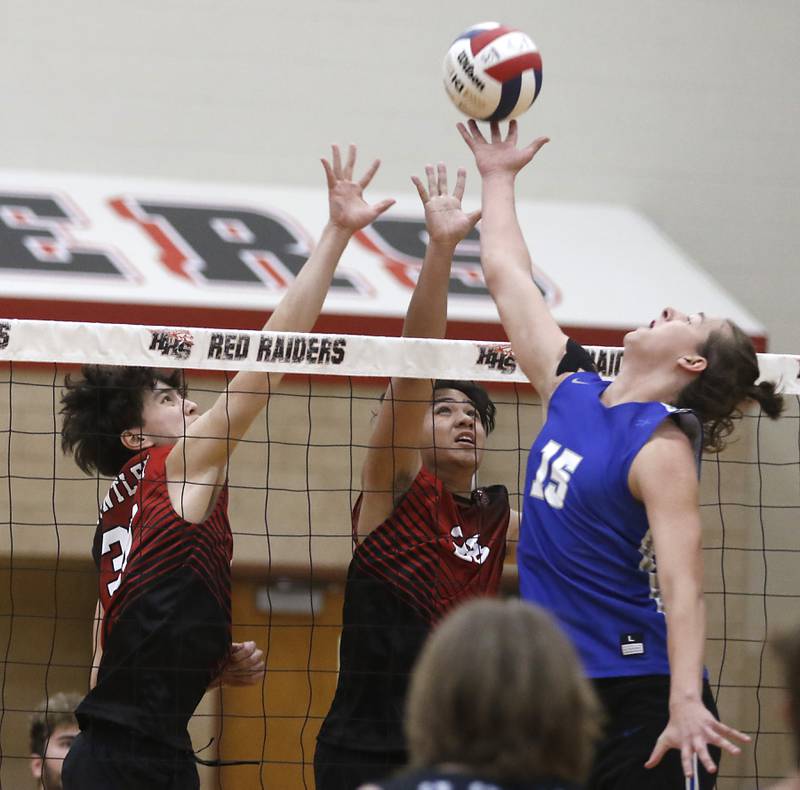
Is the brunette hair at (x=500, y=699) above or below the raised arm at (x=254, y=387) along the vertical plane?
below

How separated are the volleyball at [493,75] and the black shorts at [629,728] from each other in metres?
1.88

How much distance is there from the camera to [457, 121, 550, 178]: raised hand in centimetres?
404

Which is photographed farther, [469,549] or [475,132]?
[469,549]

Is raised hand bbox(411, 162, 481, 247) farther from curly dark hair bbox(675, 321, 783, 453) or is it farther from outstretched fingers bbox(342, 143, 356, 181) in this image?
curly dark hair bbox(675, 321, 783, 453)

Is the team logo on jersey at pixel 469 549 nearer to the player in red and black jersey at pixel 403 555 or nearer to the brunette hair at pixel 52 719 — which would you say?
the player in red and black jersey at pixel 403 555

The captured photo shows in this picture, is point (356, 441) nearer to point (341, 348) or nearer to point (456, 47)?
point (341, 348)

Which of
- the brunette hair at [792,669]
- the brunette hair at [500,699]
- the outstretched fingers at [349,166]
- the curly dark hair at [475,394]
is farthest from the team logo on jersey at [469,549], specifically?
the brunette hair at [500,699]

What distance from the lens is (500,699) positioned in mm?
1970

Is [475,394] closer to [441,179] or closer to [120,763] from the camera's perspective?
[441,179]

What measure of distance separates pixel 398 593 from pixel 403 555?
118 millimetres

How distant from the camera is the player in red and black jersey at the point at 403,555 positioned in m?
4.21

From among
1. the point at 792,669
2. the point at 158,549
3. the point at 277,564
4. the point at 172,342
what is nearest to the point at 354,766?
the point at 158,549

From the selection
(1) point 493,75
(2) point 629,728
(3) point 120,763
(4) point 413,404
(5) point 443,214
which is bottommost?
(3) point 120,763

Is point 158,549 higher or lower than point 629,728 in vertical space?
higher
